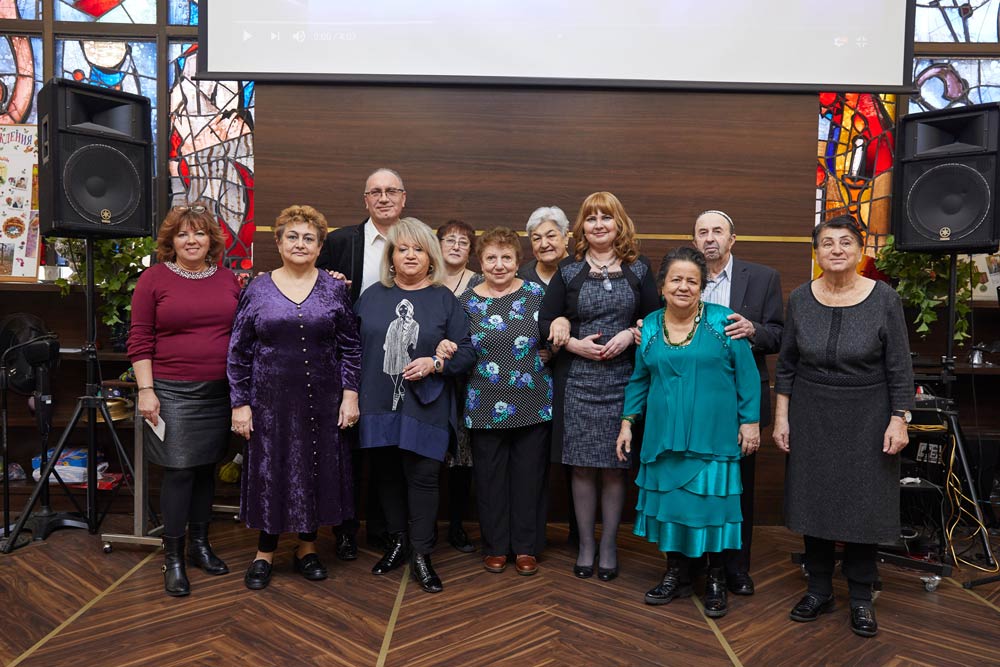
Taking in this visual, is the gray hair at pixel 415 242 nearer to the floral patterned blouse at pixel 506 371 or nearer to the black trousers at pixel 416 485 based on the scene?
the floral patterned blouse at pixel 506 371

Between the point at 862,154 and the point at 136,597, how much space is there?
178 inches

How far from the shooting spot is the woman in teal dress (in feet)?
8.00

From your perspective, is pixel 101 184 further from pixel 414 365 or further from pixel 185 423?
pixel 414 365

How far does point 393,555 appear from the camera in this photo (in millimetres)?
2861

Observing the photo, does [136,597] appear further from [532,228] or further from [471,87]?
[471,87]

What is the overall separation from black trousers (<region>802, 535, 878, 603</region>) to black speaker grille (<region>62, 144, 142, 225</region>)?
3.19 metres

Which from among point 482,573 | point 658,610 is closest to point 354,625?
point 482,573

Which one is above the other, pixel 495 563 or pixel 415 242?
pixel 415 242

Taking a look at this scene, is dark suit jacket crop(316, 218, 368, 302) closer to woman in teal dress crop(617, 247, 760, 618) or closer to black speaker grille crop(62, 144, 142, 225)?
black speaker grille crop(62, 144, 142, 225)

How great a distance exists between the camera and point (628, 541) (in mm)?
3346

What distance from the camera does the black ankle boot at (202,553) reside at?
281cm

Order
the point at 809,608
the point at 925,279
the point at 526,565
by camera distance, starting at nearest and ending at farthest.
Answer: the point at 809,608 → the point at 526,565 → the point at 925,279

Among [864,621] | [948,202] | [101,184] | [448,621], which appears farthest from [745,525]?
[101,184]

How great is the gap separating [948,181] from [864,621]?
1888 mm
